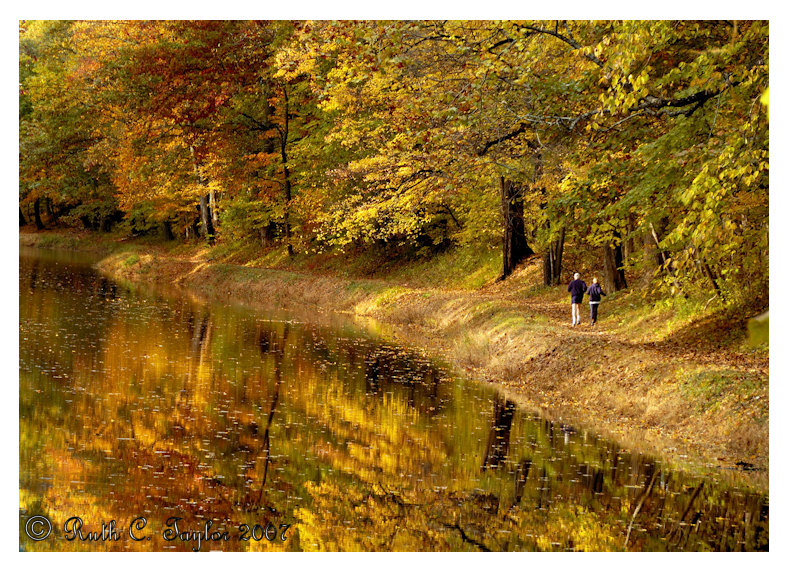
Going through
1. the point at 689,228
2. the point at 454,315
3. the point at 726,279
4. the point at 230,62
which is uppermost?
the point at 230,62

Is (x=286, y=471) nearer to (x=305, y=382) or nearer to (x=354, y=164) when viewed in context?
(x=305, y=382)

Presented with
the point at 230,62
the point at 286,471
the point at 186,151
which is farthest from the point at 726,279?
the point at 186,151

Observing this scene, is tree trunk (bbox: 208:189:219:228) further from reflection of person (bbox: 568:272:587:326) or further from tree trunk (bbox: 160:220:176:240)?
reflection of person (bbox: 568:272:587:326)

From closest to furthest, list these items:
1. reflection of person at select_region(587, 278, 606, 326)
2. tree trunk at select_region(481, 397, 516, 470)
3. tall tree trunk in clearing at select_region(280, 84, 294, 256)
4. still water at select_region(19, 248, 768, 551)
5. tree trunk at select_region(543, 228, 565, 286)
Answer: still water at select_region(19, 248, 768, 551) < tree trunk at select_region(481, 397, 516, 470) < reflection of person at select_region(587, 278, 606, 326) < tree trunk at select_region(543, 228, 565, 286) < tall tree trunk in clearing at select_region(280, 84, 294, 256)

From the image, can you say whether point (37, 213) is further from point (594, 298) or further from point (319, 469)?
point (319, 469)

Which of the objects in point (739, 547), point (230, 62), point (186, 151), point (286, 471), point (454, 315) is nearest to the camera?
point (739, 547)

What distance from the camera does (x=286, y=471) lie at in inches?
432

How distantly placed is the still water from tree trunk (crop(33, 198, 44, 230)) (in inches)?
1811

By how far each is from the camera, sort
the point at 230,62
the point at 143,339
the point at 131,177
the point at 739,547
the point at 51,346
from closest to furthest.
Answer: the point at 739,547 → the point at 51,346 → the point at 143,339 → the point at 230,62 → the point at 131,177

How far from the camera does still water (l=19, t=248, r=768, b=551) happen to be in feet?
29.4

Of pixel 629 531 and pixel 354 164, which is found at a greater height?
pixel 354 164

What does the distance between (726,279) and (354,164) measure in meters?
13.0

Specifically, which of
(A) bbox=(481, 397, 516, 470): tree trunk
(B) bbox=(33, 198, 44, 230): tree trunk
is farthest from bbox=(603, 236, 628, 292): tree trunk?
(B) bbox=(33, 198, 44, 230): tree trunk

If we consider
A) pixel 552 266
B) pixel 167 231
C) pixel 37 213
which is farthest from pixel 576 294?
pixel 37 213
